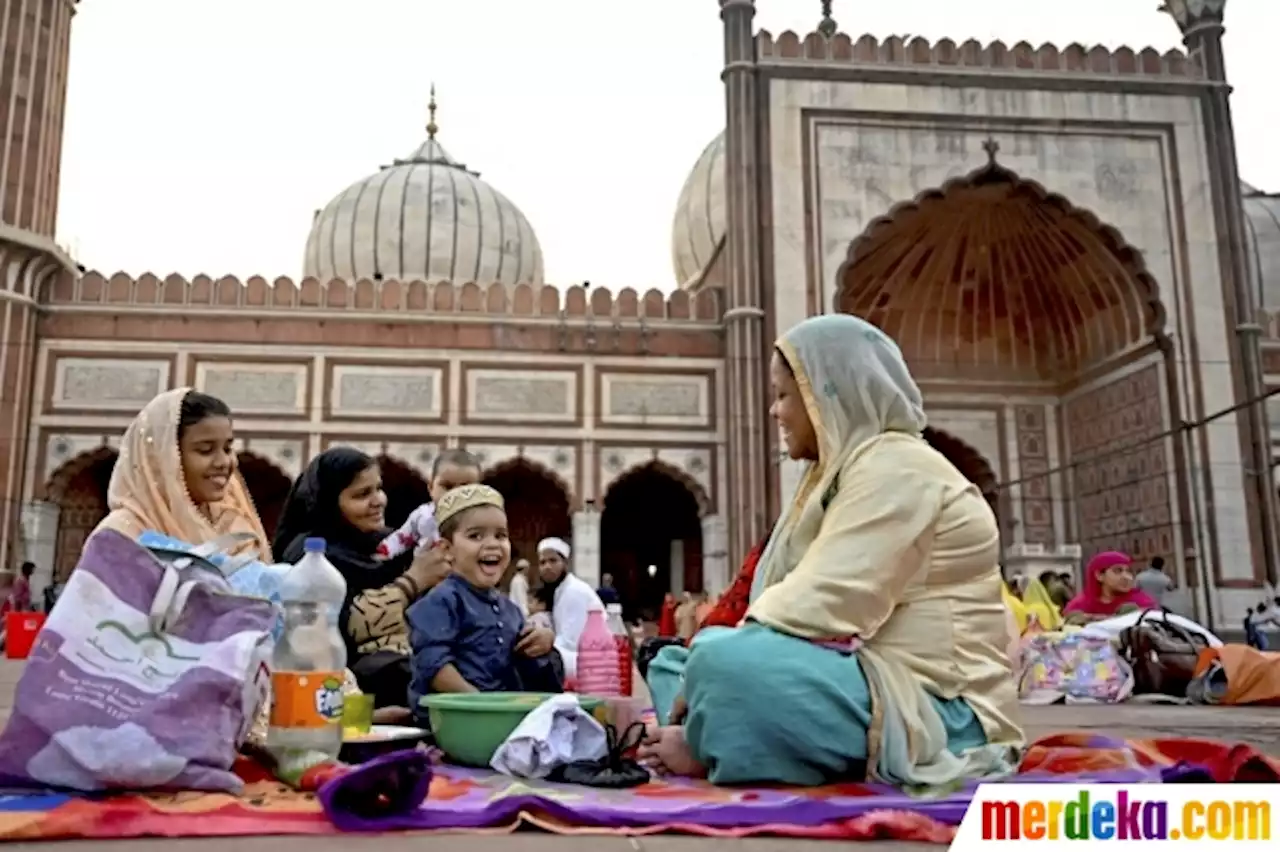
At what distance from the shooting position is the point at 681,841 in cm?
141

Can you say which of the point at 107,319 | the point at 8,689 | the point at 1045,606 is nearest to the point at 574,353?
the point at 107,319

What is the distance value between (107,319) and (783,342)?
9.52 m

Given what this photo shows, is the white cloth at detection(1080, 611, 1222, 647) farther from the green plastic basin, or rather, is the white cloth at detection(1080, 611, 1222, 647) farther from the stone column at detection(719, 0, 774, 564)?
the stone column at detection(719, 0, 774, 564)

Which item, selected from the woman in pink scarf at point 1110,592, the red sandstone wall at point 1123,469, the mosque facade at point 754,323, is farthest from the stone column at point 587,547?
the woman in pink scarf at point 1110,592

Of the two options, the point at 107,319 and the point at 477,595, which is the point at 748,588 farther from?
the point at 107,319

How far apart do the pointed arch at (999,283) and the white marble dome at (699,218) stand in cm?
261

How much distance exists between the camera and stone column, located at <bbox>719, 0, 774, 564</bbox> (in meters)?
9.58

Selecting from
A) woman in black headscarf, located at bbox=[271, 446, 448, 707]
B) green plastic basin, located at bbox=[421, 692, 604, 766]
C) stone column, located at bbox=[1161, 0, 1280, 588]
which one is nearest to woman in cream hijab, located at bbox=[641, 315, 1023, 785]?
green plastic basin, located at bbox=[421, 692, 604, 766]

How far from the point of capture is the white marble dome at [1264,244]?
14047 millimetres

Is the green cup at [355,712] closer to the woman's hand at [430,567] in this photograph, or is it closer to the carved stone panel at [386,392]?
the woman's hand at [430,567]

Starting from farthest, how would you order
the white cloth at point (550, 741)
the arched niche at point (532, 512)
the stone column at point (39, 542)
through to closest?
the arched niche at point (532, 512) < the stone column at point (39, 542) < the white cloth at point (550, 741)

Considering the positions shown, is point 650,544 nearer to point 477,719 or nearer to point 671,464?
point 671,464

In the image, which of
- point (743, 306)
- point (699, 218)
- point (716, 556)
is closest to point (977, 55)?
point (743, 306)

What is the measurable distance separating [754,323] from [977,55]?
3631mm
